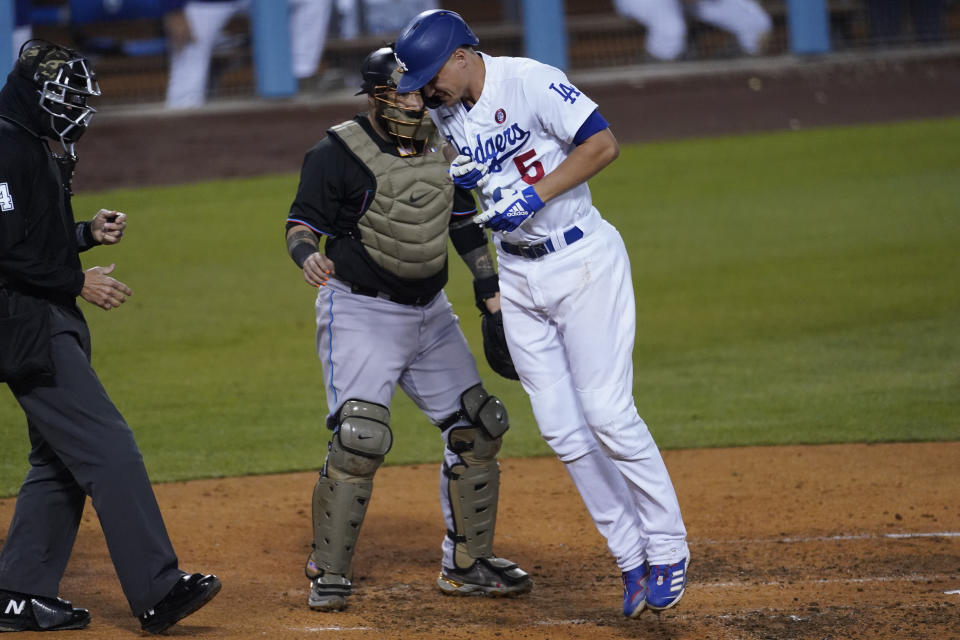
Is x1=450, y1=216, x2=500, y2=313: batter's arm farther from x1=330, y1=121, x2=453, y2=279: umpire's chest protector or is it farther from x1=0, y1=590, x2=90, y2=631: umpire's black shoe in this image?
x1=0, y1=590, x2=90, y2=631: umpire's black shoe

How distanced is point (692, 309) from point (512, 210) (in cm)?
681

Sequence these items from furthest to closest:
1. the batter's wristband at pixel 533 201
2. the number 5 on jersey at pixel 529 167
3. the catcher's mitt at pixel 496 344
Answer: the catcher's mitt at pixel 496 344
the number 5 on jersey at pixel 529 167
the batter's wristband at pixel 533 201

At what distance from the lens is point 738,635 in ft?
13.1

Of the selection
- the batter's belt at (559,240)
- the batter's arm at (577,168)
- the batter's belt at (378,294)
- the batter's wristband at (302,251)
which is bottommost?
the batter's belt at (378,294)

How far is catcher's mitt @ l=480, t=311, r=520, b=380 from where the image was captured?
4.60m

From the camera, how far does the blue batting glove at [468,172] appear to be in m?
3.97

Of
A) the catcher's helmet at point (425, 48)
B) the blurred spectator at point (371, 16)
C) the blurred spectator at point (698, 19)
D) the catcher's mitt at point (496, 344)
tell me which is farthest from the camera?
the blurred spectator at point (698, 19)

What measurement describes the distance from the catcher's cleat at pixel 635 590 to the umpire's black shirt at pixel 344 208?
1374mm

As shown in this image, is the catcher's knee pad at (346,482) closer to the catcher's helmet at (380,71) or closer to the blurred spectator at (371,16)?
the catcher's helmet at (380,71)

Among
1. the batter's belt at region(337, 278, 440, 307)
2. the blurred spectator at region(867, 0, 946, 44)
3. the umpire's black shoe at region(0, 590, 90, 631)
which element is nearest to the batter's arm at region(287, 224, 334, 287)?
the batter's belt at region(337, 278, 440, 307)

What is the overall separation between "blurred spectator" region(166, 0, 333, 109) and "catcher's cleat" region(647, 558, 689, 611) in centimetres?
1405

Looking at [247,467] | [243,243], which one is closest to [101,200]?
[243,243]

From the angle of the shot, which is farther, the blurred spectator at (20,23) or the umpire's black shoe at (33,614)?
the blurred spectator at (20,23)

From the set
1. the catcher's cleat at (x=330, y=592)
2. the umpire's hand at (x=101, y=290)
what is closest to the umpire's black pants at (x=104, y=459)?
the umpire's hand at (x=101, y=290)
